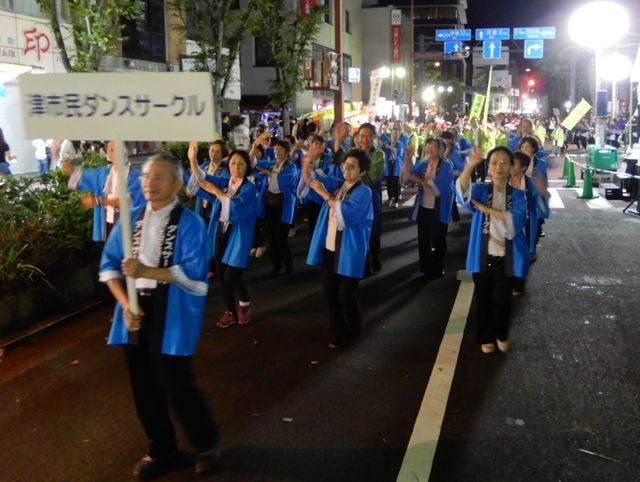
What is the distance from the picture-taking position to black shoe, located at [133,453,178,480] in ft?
12.4

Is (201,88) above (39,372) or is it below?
above

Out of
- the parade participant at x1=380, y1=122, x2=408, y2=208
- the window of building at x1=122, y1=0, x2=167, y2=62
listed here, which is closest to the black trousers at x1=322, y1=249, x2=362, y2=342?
the parade participant at x1=380, y1=122, x2=408, y2=208

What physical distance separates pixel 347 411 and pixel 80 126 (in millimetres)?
2486

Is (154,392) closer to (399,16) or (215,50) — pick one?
(215,50)

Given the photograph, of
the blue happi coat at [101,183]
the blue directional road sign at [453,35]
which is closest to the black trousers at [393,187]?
the blue happi coat at [101,183]

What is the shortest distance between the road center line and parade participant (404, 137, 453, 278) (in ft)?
5.01

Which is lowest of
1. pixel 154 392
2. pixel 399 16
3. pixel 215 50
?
pixel 154 392

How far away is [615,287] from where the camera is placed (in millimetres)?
7840

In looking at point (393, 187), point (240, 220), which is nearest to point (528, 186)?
point (240, 220)

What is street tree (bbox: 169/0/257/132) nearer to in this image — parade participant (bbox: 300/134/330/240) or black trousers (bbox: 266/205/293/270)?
parade participant (bbox: 300/134/330/240)

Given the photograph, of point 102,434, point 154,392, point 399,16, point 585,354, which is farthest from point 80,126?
point 399,16

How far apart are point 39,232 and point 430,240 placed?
440 centimetres

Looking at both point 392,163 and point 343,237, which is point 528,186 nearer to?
point 343,237

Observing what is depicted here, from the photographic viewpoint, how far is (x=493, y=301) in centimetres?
571
